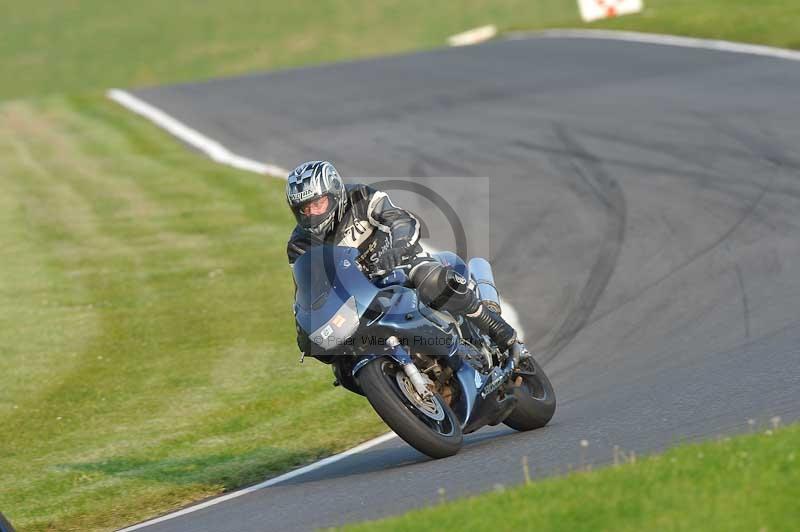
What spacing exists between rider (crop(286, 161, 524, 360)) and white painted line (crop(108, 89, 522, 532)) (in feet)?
4.65

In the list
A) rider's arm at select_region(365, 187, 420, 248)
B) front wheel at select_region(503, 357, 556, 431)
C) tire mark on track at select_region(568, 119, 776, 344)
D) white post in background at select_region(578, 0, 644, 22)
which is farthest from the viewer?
white post in background at select_region(578, 0, 644, 22)

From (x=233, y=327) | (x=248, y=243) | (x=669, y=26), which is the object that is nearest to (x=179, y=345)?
(x=233, y=327)

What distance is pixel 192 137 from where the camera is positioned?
24.8 m

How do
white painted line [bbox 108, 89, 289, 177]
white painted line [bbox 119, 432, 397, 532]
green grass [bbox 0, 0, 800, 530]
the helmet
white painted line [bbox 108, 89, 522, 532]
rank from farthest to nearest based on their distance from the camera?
1. white painted line [bbox 108, 89, 289, 177]
2. green grass [bbox 0, 0, 800, 530]
3. white painted line [bbox 108, 89, 522, 532]
4. white painted line [bbox 119, 432, 397, 532]
5. the helmet

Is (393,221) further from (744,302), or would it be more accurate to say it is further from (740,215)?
(740,215)

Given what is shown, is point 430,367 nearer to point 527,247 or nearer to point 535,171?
point 527,247

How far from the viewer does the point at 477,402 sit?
8.59 meters

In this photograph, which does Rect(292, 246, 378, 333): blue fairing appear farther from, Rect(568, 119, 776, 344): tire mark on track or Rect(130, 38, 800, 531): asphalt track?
Rect(568, 119, 776, 344): tire mark on track

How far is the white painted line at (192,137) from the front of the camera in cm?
2159

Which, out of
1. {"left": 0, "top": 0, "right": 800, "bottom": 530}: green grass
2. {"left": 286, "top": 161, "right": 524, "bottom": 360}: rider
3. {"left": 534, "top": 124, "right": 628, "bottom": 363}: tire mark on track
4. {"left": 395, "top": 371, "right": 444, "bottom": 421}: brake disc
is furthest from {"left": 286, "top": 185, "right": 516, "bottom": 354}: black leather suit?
{"left": 534, "top": 124, "right": 628, "bottom": 363}: tire mark on track

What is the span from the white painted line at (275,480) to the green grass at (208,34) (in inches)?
1228

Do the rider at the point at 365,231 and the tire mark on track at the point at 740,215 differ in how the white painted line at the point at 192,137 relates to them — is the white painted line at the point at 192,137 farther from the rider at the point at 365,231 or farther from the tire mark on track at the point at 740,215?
the rider at the point at 365,231

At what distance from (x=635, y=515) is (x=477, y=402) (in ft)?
10.0

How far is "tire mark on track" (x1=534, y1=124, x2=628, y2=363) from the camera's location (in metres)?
12.2
